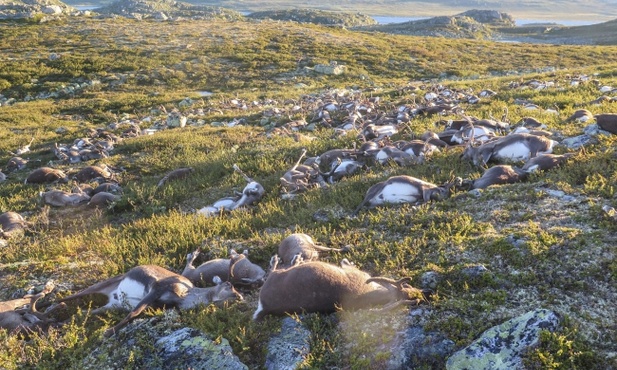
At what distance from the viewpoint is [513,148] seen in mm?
8328

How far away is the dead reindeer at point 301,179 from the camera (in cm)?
888

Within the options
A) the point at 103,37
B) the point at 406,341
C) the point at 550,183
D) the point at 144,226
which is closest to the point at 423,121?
the point at 550,183

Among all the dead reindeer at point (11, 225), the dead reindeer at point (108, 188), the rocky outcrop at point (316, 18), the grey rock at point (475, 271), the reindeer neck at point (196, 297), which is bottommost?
the dead reindeer at point (108, 188)

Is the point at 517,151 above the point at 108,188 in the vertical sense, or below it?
above

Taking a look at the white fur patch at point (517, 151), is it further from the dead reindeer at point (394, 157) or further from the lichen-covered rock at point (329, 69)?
the lichen-covered rock at point (329, 69)

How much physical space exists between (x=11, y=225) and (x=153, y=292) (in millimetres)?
5470

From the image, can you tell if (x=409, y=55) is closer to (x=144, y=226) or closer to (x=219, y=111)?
(x=219, y=111)

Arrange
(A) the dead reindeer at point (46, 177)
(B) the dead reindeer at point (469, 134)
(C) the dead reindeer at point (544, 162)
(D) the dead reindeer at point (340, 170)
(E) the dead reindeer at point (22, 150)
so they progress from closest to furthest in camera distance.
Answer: (C) the dead reindeer at point (544, 162) < (D) the dead reindeer at point (340, 170) < (B) the dead reindeer at point (469, 134) < (A) the dead reindeer at point (46, 177) < (E) the dead reindeer at point (22, 150)

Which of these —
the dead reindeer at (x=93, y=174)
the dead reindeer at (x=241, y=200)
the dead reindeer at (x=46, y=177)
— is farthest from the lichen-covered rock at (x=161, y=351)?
the dead reindeer at (x=46, y=177)

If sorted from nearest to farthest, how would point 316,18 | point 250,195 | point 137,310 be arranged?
point 137,310 < point 250,195 < point 316,18

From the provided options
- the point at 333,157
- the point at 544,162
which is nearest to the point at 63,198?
the point at 333,157

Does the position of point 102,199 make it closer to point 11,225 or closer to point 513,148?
point 11,225

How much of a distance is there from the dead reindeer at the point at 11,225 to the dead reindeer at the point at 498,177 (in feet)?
27.0

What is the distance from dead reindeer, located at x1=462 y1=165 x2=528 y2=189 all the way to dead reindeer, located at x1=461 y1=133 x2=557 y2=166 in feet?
3.30
